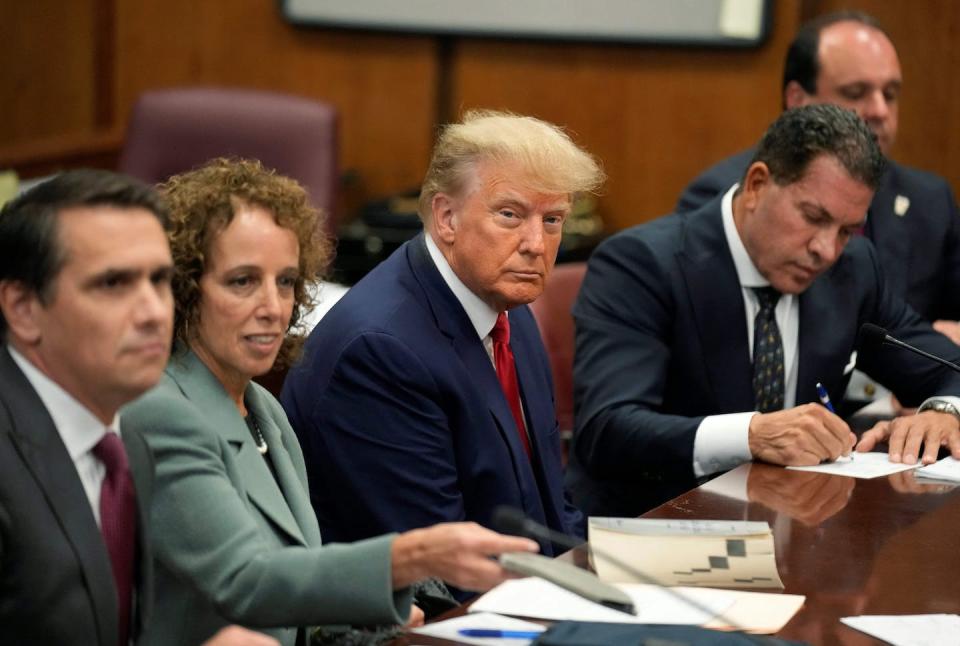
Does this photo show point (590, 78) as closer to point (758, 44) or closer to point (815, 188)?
point (758, 44)

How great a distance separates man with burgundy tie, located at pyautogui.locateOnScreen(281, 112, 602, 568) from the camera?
7.98 feet

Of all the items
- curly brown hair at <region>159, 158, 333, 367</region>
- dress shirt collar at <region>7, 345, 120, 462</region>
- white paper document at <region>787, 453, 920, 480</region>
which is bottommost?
white paper document at <region>787, 453, 920, 480</region>

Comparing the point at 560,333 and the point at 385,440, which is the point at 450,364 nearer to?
the point at 385,440

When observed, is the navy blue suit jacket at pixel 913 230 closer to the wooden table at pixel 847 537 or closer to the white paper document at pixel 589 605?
the wooden table at pixel 847 537

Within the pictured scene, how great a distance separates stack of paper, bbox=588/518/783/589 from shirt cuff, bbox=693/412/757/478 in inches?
28.7

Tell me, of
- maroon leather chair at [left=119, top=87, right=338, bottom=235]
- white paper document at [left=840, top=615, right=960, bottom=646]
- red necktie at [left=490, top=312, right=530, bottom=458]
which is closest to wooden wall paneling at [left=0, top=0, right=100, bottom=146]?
maroon leather chair at [left=119, top=87, right=338, bottom=235]

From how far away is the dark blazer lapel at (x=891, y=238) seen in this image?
382cm

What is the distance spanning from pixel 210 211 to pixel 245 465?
34 centimetres

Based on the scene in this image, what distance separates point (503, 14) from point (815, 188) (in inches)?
123

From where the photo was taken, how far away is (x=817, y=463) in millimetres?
2717

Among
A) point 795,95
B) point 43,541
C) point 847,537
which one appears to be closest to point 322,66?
point 795,95

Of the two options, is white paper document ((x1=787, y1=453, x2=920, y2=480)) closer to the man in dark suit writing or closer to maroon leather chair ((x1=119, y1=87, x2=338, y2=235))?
the man in dark suit writing

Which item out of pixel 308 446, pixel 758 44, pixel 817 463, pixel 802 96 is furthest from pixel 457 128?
pixel 758 44

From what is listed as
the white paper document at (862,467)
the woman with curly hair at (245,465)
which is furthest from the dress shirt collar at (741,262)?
the woman with curly hair at (245,465)
